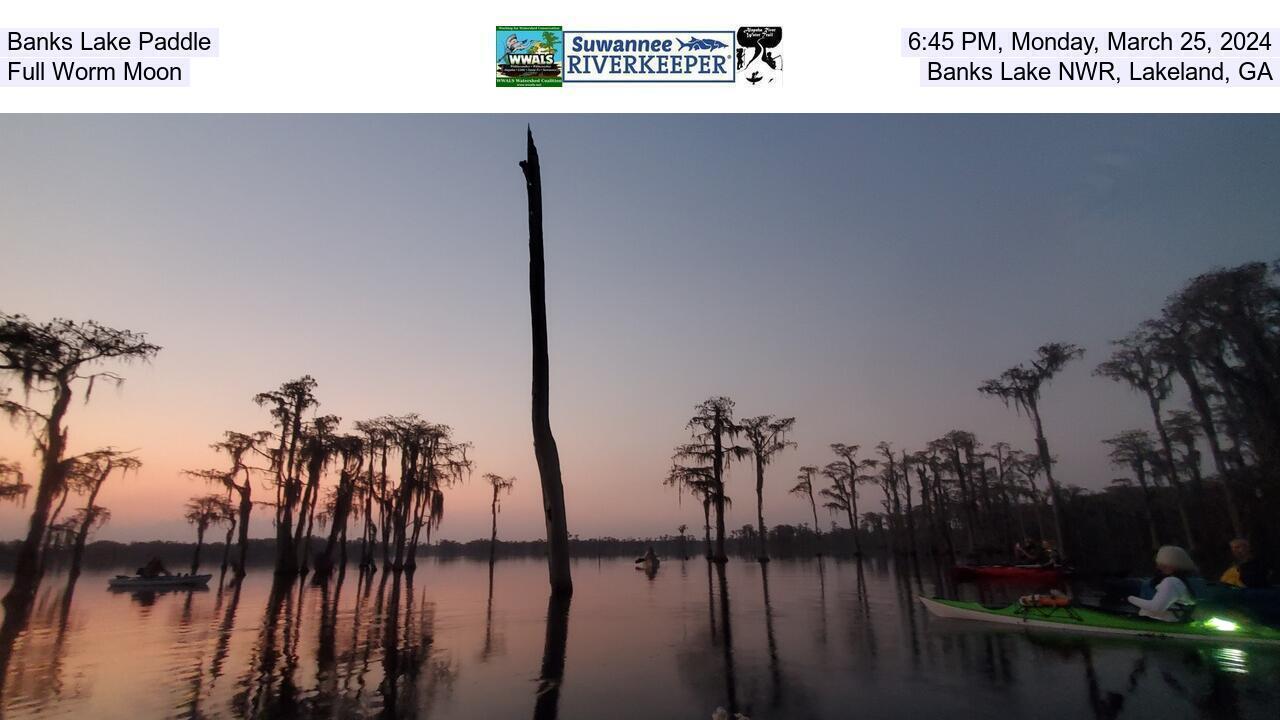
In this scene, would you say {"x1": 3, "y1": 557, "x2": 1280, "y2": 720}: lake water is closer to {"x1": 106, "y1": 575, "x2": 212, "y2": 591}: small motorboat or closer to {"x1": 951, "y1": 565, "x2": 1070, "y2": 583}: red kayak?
{"x1": 951, "y1": 565, "x2": 1070, "y2": 583}: red kayak

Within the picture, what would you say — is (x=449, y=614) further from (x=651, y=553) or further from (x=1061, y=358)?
(x=1061, y=358)

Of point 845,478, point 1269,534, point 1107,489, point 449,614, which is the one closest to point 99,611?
point 449,614

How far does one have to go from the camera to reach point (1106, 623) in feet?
33.5

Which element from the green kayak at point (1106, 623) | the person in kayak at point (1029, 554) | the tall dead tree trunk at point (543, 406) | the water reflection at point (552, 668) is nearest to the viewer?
the water reflection at point (552, 668)

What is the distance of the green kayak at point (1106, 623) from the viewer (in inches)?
360

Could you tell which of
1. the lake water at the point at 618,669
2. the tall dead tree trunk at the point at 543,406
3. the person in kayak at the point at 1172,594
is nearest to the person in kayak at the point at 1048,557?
the lake water at the point at 618,669

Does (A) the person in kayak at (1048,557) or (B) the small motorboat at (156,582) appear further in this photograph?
(B) the small motorboat at (156,582)

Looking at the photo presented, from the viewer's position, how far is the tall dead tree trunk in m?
15.0

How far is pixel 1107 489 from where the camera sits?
44.4 metres

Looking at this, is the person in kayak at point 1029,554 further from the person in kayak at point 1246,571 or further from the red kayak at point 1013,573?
the person in kayak at point 1246,571

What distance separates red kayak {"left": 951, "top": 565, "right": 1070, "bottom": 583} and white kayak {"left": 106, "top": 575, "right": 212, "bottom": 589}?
3558 cm

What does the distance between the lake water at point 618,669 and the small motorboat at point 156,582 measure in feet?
49.6

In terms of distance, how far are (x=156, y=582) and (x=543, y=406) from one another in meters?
23.8

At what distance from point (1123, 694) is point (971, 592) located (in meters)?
14.8
